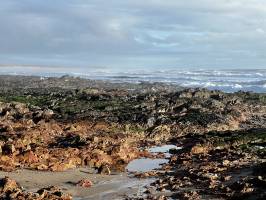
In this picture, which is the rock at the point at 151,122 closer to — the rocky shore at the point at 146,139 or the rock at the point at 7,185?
the rocky shore at the point at 146,139

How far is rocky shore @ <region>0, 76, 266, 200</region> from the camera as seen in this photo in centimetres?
2034

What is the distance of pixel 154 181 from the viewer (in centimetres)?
2164

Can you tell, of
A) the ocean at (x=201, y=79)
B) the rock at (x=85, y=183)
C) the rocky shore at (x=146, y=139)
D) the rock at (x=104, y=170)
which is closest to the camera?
the rocky shore at (x=146, y=139)

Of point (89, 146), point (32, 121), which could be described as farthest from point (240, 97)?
point (89, 146)

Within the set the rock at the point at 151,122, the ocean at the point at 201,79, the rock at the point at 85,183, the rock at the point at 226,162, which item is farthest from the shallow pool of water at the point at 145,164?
the ocean at the point at 201,79

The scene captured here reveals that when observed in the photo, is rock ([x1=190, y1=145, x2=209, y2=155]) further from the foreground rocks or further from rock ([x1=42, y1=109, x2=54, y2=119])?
rock ([x1=42, y1=109, x2=54, y2=119])

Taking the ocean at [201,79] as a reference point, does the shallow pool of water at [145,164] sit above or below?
below

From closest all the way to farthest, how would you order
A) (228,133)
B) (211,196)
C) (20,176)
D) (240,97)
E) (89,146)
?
(211,196), (20,176), (89,146), (228,133), (240,97)

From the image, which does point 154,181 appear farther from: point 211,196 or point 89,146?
point 89,146

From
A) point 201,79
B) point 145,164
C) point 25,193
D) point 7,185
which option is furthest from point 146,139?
point 201,79

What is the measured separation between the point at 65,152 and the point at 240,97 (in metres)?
24.1

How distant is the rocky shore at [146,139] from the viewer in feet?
66.7

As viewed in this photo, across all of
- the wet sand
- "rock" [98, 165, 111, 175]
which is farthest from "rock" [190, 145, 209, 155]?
"rock" [98, 165, 111, 175]

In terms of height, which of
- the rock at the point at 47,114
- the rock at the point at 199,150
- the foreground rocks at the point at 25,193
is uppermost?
the rock at the point at 47,114
